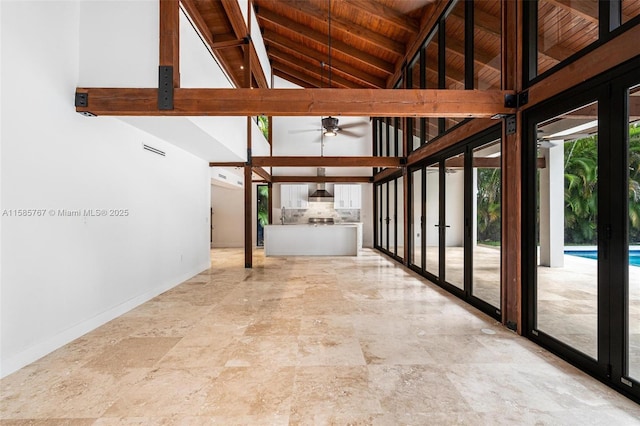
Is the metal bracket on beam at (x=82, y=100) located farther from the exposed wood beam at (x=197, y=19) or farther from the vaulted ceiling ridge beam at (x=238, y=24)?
the vaulted ceiling ridge beam at (x=238, y=24)

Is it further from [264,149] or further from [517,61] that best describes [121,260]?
[264,149]

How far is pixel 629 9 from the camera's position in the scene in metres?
2.04

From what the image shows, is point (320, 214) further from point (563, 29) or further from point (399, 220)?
point (563, 29)

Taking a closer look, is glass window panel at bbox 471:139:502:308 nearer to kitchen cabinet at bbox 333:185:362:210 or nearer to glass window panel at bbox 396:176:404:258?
glass window panel at bbox 396:176:404:258

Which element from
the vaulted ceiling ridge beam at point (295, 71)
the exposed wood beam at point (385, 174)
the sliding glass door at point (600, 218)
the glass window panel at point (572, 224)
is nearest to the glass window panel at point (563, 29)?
the sliding glass door at point (600, 218)

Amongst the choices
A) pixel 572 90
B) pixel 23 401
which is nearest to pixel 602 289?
pixel 572 90

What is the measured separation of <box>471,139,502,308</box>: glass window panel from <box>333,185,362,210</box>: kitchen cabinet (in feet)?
18.8

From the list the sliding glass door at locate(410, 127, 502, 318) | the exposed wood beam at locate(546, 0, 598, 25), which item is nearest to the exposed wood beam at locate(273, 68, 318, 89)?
the sliding glass door at locate(410, 127, 502, 318)

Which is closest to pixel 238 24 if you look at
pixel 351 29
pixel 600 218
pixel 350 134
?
pixel 351 29

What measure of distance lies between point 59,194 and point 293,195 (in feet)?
25.8

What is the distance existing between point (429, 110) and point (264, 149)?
6.39 meters

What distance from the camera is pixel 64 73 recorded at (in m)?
2.92

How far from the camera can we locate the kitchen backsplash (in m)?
10.8

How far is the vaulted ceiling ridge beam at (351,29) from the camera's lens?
5691mm
